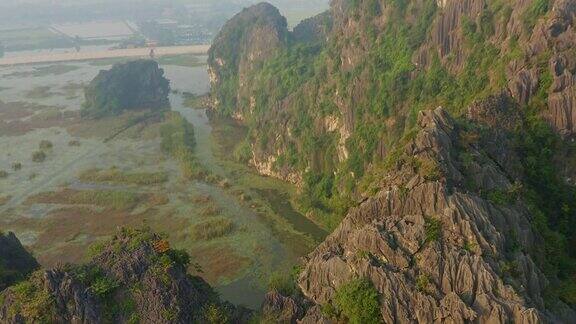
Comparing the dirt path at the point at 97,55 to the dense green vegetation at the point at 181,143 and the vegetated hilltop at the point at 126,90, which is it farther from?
the dense green vegetation at the point at 181,143

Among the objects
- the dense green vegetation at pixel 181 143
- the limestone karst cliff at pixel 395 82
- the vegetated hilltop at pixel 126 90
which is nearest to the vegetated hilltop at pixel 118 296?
the limestone karst cliff at pixel 395 82

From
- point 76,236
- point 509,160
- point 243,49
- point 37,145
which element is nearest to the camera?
point 509,160

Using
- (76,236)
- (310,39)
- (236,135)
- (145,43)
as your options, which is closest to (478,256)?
(76,236)

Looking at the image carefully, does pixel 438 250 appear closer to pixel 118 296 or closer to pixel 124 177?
pixel 118 296

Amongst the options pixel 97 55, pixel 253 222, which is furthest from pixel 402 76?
pixel 97 55

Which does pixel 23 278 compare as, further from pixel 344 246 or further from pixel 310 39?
pixel 310 39

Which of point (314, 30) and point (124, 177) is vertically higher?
point (314, 30)

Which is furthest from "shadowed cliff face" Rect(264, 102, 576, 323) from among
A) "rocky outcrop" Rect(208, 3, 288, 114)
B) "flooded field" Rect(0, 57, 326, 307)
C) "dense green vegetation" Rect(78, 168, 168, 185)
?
"rocky outcrop" Rect(208, 3, 288, 114)
